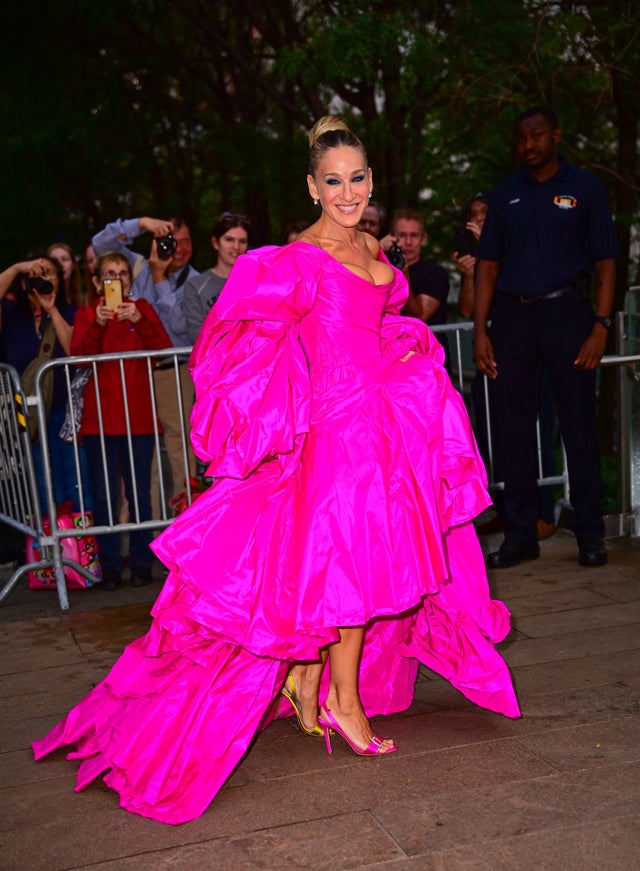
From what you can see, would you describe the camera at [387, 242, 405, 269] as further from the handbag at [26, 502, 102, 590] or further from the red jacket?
the handbag at [26, 502, 102, 590]

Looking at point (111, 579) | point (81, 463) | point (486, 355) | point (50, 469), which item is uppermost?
point (486, 355)

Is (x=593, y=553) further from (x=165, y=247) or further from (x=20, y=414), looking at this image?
(x=20, y=414)

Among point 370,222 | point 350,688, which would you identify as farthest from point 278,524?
point 370,222

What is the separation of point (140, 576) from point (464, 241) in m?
2.87

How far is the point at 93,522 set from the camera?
252 inches

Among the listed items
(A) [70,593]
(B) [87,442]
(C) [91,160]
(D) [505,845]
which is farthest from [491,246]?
(C) [91,160]

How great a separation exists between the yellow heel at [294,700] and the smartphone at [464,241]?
3.82 metres

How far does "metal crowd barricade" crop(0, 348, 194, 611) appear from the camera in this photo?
239 inches

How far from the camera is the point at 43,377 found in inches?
243

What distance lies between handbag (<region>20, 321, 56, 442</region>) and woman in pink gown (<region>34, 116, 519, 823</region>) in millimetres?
2754

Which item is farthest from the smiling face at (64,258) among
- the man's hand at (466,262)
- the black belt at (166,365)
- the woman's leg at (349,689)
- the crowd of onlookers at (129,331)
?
the woman's leg at (349,689)

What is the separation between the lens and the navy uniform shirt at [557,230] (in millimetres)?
5906

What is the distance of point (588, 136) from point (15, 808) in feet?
31.9

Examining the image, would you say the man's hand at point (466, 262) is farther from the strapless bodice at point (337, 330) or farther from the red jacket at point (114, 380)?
the strapless bodice at point (337, 330)
